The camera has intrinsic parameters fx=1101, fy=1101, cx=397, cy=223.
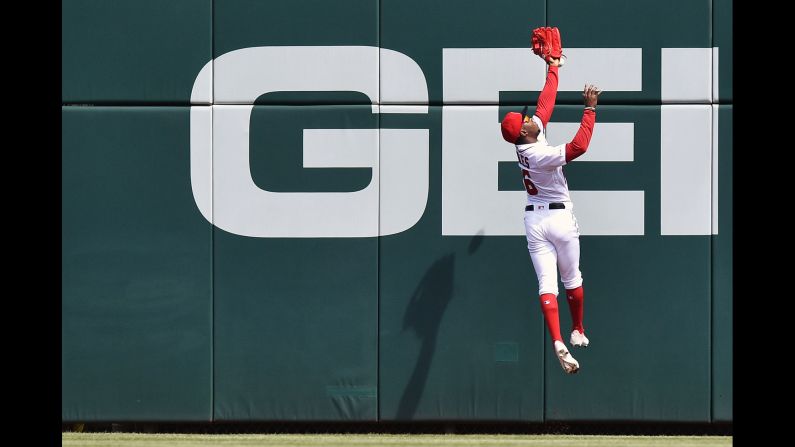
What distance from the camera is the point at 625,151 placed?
7.22m

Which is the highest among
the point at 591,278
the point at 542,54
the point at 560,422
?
the point at 542,54

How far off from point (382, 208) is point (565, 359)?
5.11 feet

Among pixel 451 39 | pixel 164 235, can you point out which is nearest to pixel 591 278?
pixel 451 39

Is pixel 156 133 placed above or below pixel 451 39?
below

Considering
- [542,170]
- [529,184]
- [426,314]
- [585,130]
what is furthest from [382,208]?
[585,130]

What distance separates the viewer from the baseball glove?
6910mm

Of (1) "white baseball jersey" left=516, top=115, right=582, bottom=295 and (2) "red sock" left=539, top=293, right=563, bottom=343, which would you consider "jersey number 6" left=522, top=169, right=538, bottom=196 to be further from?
(2) "red sock" left=539, top=293, right=563, bottom=343

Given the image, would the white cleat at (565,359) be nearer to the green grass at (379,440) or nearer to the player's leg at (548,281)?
the player's leg at (548,281)

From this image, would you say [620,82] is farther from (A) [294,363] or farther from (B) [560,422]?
(A) [294,363]

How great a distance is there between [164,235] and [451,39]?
2.29 meters

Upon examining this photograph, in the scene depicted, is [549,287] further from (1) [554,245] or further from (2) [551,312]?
(1) [554,245]

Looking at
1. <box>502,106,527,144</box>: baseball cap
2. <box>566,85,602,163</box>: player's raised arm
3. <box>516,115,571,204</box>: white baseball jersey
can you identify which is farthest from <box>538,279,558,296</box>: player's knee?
<box>502,106,527,144</box>: baseball cap

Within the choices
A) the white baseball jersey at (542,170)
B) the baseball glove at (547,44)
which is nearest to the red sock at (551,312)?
the white baseball jersey at (542,170)

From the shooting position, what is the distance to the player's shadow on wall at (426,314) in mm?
7254
